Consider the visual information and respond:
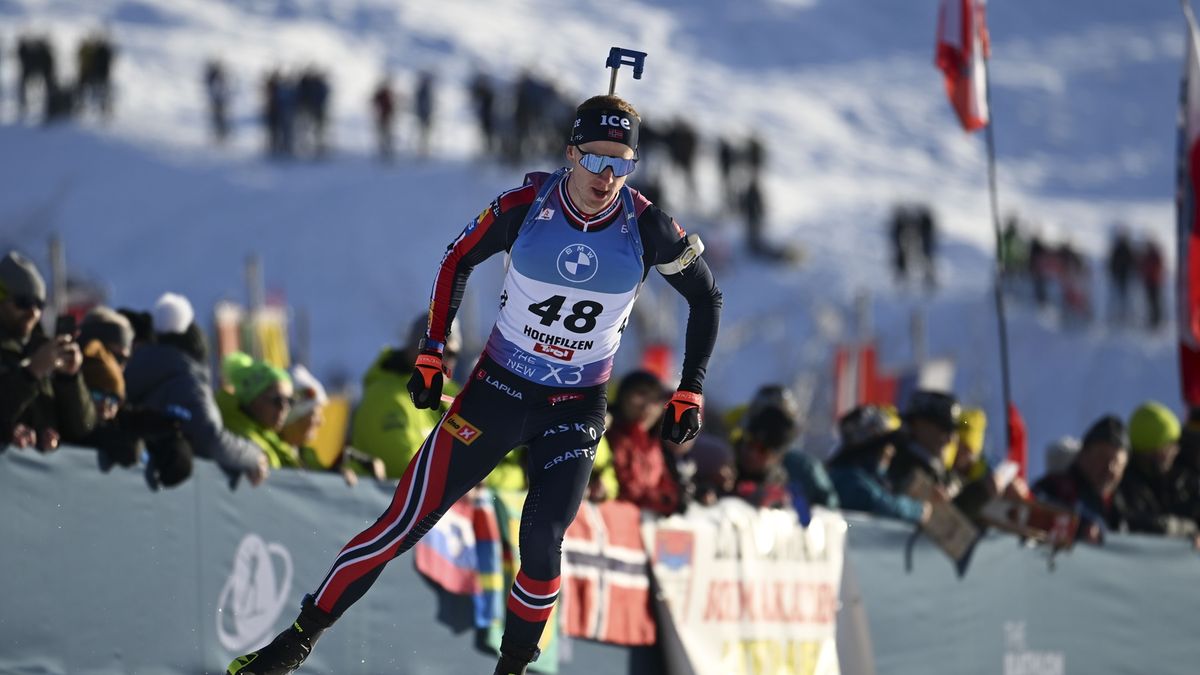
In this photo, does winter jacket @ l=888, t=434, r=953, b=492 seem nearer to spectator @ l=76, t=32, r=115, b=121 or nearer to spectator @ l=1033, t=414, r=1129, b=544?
spectator @ l=1033, t=414, r=1129, b=544

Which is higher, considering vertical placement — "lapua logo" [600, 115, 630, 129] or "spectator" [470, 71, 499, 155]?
"spectator" [470, 71, 499, 155]

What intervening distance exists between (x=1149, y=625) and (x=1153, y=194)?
2605 inches

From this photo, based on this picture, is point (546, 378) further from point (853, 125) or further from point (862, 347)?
point (853, 125)

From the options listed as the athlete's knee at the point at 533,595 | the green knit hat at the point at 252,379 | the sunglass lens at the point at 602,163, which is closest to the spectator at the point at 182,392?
the green knit hat at the point at 252,379

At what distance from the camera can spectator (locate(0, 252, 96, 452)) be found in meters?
7.58

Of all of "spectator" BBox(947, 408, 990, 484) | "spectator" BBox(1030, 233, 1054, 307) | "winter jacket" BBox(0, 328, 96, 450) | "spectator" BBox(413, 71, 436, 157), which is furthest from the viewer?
"spectator" BBox(413, 71, 436, 157)

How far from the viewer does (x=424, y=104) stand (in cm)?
4244

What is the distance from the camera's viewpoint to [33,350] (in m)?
7.84

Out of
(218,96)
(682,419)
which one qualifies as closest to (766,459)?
(682,419)

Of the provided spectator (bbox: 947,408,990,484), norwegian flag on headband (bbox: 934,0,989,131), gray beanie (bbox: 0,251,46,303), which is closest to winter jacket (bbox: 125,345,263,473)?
gray beanie (bbox: 0,251,46,303)

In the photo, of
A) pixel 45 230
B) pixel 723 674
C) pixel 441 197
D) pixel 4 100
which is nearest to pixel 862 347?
pixel 723 674

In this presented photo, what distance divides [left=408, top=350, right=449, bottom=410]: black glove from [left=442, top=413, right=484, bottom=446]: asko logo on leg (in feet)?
0.61

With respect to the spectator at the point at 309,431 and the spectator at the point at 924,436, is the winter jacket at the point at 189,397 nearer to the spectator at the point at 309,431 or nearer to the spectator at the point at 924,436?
the spectator at the point at 309,431

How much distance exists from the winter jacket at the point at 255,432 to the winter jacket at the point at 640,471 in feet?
5.56
